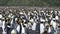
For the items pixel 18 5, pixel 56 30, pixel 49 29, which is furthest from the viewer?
pixel 18 5

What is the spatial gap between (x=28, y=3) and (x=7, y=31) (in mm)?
40216

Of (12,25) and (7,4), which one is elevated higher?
(12,25)

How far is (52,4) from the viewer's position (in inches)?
2314

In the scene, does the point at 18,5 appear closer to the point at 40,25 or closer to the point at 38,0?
the point at 38,0

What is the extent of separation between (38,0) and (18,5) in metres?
4.75

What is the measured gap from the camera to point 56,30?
1908cm

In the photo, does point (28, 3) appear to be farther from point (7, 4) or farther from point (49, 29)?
point (49, 29)

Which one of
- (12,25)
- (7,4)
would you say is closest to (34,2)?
(7,4)

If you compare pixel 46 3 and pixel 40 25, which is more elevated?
pixel 40 25

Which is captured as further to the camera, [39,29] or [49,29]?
[39,29]

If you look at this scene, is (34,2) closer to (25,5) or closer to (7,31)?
(25,5)

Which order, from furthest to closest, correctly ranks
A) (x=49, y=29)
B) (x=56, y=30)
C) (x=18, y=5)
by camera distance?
1. (x=18, y=5)
2. (x=56, y=30)
3. (x=49, y=29)

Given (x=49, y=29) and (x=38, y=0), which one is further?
(x=38, y=0)

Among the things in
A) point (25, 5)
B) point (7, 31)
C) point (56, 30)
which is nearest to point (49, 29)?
point (56, 30)
